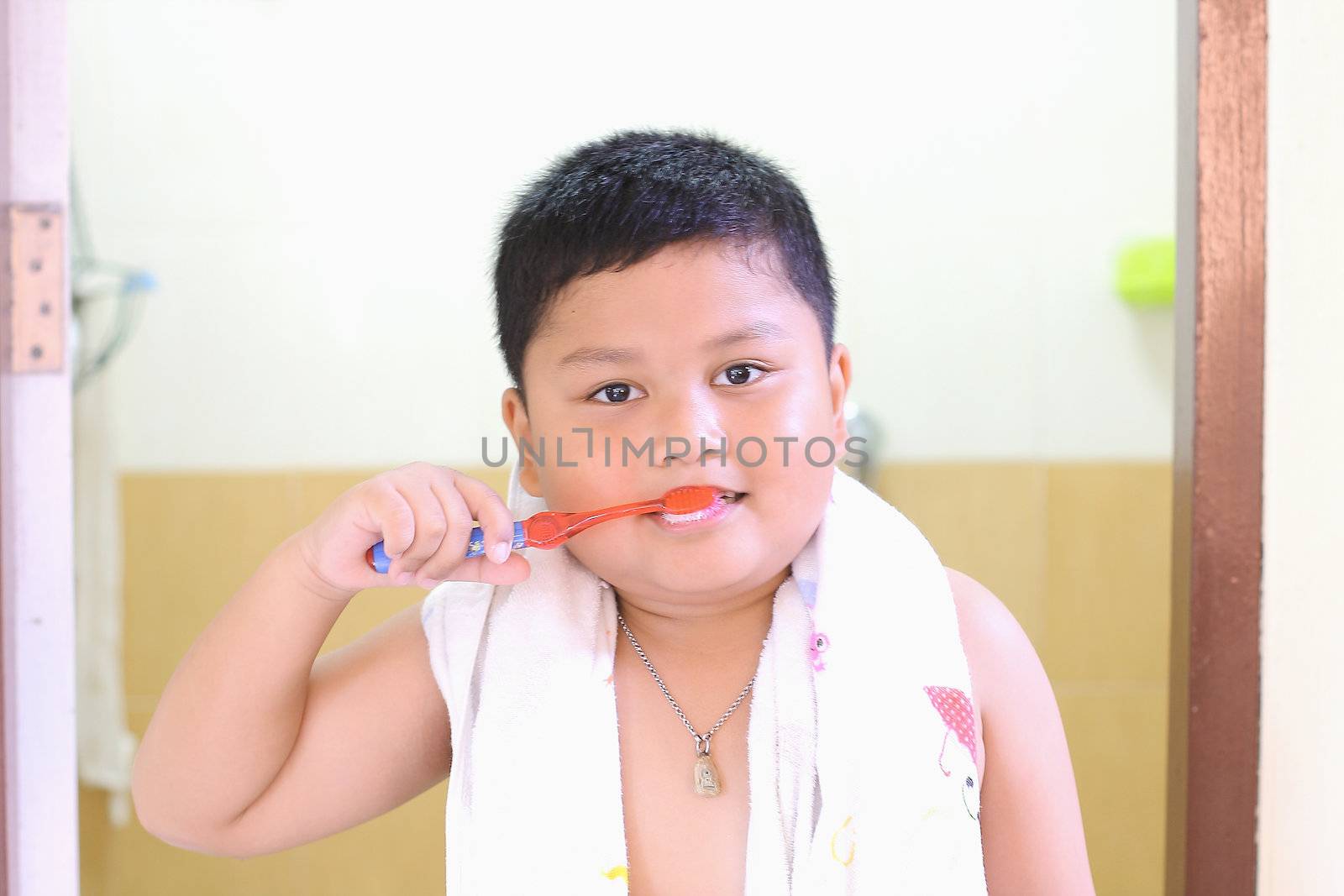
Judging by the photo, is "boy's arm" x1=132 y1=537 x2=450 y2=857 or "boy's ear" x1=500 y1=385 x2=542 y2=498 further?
"boy's ear" x1=500 y1=385 x2=542 y2=498

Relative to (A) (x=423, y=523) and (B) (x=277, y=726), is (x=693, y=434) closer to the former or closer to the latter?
(A) (x=423, y=523)

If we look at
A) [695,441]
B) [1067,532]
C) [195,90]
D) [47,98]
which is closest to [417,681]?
[695,441]

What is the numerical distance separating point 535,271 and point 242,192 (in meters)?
1.27

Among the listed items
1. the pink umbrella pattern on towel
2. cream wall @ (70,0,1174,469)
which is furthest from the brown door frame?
cream wall @ (70,0,1174,469)

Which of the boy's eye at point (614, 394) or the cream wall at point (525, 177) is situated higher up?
the cream wall at point (525, 177)

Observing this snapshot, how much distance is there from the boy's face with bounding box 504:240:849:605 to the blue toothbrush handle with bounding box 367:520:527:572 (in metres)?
0.05

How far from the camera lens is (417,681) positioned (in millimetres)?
787

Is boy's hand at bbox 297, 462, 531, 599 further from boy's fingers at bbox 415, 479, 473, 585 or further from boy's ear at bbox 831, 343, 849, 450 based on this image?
boy's ear at bbox 831, 343, 849, 450

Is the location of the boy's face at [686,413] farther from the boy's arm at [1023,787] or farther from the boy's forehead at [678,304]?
the boy's arm at [1023,787]

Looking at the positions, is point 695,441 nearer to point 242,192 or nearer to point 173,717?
point 173,717

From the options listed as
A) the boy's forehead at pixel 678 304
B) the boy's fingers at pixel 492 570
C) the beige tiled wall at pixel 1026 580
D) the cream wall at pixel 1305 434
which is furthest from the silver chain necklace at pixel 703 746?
the beige tiled wall at pixel 1026 580

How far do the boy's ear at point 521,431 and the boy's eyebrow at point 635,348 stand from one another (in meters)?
0.09

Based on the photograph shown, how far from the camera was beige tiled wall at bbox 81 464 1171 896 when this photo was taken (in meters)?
1.81

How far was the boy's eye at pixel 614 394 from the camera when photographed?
2.43 feet
